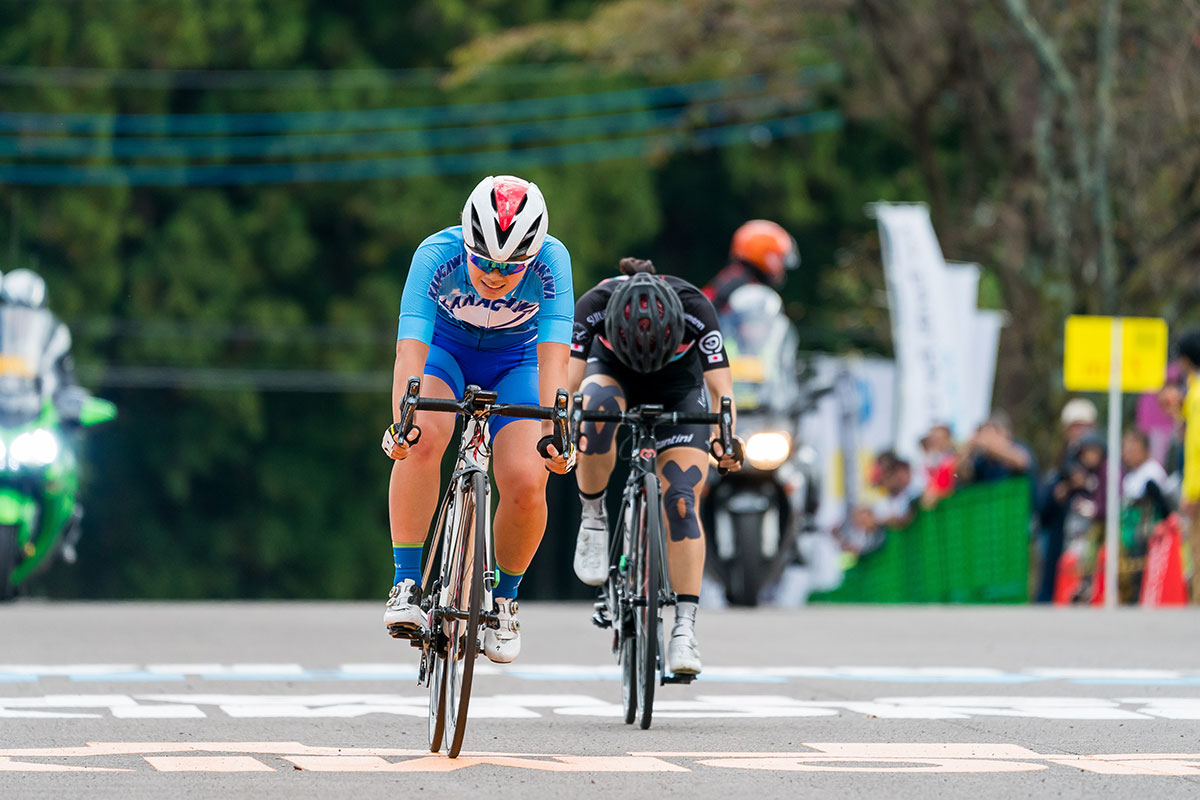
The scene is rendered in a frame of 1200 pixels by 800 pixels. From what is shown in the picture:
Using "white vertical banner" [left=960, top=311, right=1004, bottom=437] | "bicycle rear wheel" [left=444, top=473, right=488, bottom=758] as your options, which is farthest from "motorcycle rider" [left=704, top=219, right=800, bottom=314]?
"bicycle rear wheel" [left=444, top=473, right=488, bottom=758]

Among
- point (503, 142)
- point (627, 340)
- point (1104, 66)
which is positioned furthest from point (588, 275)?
point (627, 340)

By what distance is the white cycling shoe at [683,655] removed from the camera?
9.51 m

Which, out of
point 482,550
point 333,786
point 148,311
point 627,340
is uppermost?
point 148,311

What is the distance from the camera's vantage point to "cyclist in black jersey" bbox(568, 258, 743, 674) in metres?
10.1

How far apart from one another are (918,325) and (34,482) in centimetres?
925

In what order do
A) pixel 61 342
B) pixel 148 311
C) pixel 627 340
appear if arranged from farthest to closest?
pixel 148 311 → pixel 61 342 → pixel 627 340

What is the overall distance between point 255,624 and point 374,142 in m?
20.9

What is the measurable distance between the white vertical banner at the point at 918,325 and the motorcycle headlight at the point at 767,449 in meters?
5.45

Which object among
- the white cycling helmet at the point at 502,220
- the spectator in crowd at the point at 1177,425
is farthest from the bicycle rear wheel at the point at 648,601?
the spectator in crowd at the point at 1177,425

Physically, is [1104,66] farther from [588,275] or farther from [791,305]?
[791,305]

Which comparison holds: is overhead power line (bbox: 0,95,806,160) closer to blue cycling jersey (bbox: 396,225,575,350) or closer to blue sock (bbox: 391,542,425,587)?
blue cycling jersey (bbox: 396,225,575,350)

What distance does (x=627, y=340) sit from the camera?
10.1 meters

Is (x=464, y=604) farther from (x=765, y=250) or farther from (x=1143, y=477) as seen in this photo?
(x=1143, y=477)

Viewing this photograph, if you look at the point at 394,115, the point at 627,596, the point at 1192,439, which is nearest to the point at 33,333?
the point at 1192,439
